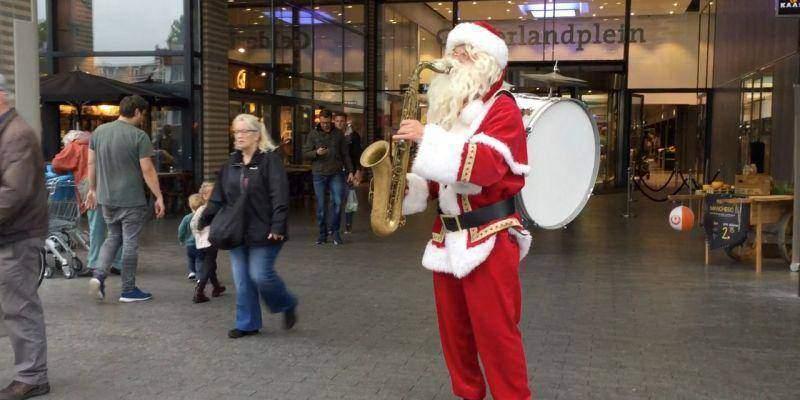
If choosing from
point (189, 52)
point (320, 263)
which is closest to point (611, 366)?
point (320, 263)

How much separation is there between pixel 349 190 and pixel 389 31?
1237 centimetres

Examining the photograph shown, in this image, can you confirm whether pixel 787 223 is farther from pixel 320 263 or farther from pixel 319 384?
pixel 319 384

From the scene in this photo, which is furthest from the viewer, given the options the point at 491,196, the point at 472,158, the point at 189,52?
the point at 189,52

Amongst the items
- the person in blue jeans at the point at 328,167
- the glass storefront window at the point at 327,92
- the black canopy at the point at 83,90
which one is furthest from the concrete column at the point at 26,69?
the glass storefront window at the point at 327,92

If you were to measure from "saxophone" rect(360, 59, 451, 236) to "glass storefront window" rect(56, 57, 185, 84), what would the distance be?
11.7 meters

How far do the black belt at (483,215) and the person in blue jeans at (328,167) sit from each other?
7.24 m

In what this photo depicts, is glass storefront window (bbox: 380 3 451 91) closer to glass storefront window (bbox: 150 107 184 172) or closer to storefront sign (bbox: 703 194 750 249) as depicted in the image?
glass storefront window (bbox: 150 107 184 172)

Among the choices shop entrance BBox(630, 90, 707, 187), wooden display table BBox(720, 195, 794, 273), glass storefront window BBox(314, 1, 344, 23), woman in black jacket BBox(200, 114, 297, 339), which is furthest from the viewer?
shop entrance BBox(630, 90, 707, 187)

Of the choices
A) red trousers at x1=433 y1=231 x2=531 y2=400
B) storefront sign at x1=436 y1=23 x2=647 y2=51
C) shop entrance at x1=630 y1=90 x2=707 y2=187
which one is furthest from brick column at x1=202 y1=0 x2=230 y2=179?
red trousers at x1=433 y1=231 x2=531 y2=400

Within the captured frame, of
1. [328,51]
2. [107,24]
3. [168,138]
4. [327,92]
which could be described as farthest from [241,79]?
[328,51]

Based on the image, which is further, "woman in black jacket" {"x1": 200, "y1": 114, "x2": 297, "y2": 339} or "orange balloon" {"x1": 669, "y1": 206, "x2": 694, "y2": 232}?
"orange balloon" {"x1": 669, "y1": 206, "x2": 694, "y2": 232}

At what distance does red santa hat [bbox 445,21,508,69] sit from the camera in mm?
3658

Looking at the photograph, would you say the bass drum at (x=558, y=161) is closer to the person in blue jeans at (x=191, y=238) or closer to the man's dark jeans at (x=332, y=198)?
the person in blue jeans at (x=191, y=238)

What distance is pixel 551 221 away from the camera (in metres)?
4.60
